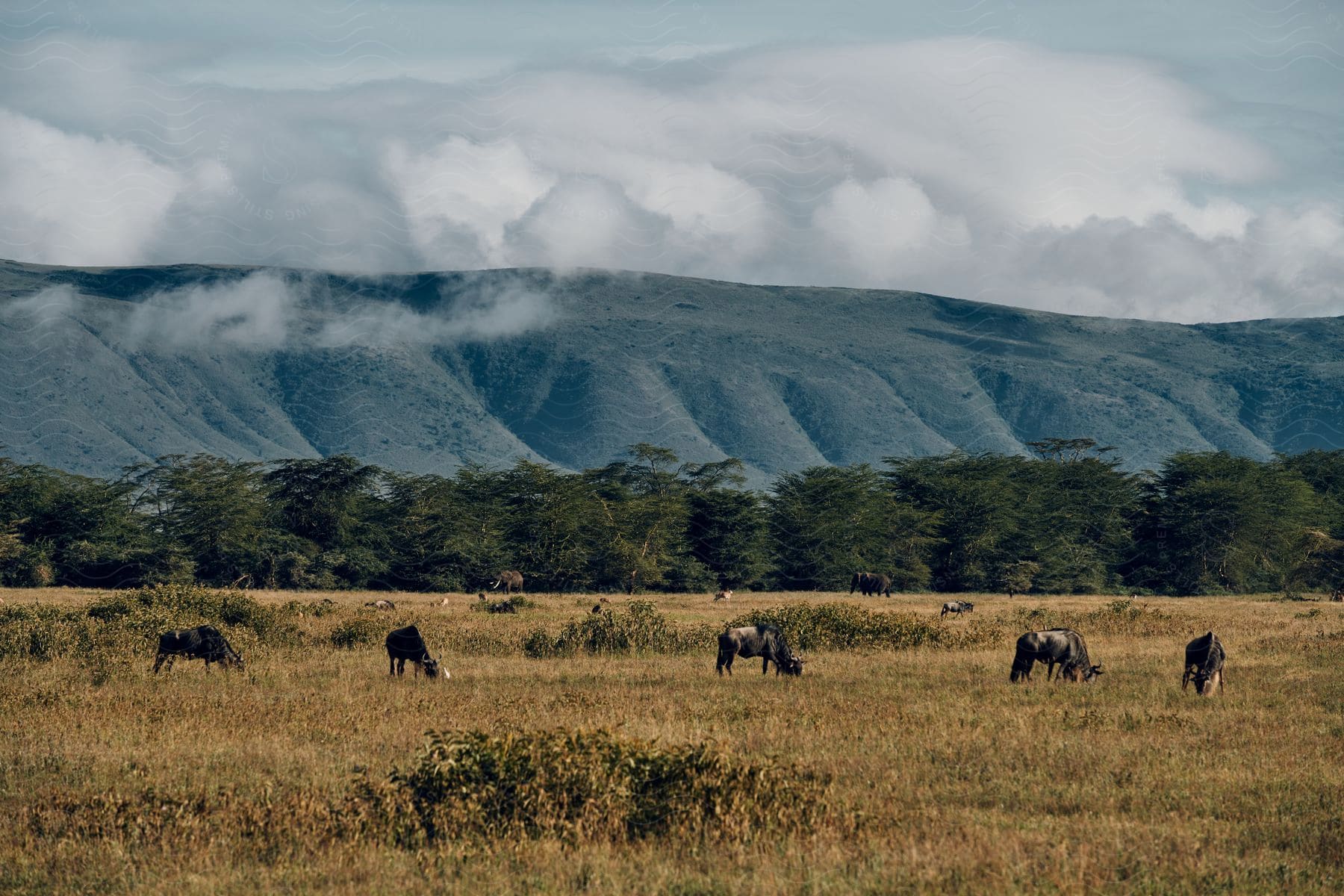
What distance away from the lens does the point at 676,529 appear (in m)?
86.0

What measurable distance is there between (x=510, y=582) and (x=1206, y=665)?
54996 millimetres

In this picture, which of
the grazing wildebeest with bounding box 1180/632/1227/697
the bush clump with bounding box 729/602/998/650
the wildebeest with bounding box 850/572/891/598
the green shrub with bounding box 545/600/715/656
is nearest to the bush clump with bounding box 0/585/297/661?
the green shrub with bounding box 545/600/715/656

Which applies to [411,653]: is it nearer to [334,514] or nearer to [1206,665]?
[1206,665]

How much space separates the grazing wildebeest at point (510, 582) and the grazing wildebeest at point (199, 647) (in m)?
46.1

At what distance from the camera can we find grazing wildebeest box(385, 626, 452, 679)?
995 inches

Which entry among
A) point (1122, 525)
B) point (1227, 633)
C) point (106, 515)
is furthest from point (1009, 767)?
point (1122, 525)

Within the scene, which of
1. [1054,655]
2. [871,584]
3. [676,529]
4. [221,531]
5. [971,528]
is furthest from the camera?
[971,528]

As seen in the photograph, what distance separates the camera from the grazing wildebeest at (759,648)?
26297 millimetres

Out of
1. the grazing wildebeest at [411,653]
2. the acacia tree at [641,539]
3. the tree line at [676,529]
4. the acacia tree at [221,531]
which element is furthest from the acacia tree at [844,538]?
the grazing wildebeest at [411,653]

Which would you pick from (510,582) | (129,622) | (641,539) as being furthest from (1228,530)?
(129,622)

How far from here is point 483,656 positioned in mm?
30234

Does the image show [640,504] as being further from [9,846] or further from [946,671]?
[9,846]

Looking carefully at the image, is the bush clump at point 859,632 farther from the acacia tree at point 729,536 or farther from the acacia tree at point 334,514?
the acacia tree at point 729,536

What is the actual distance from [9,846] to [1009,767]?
1153cm
